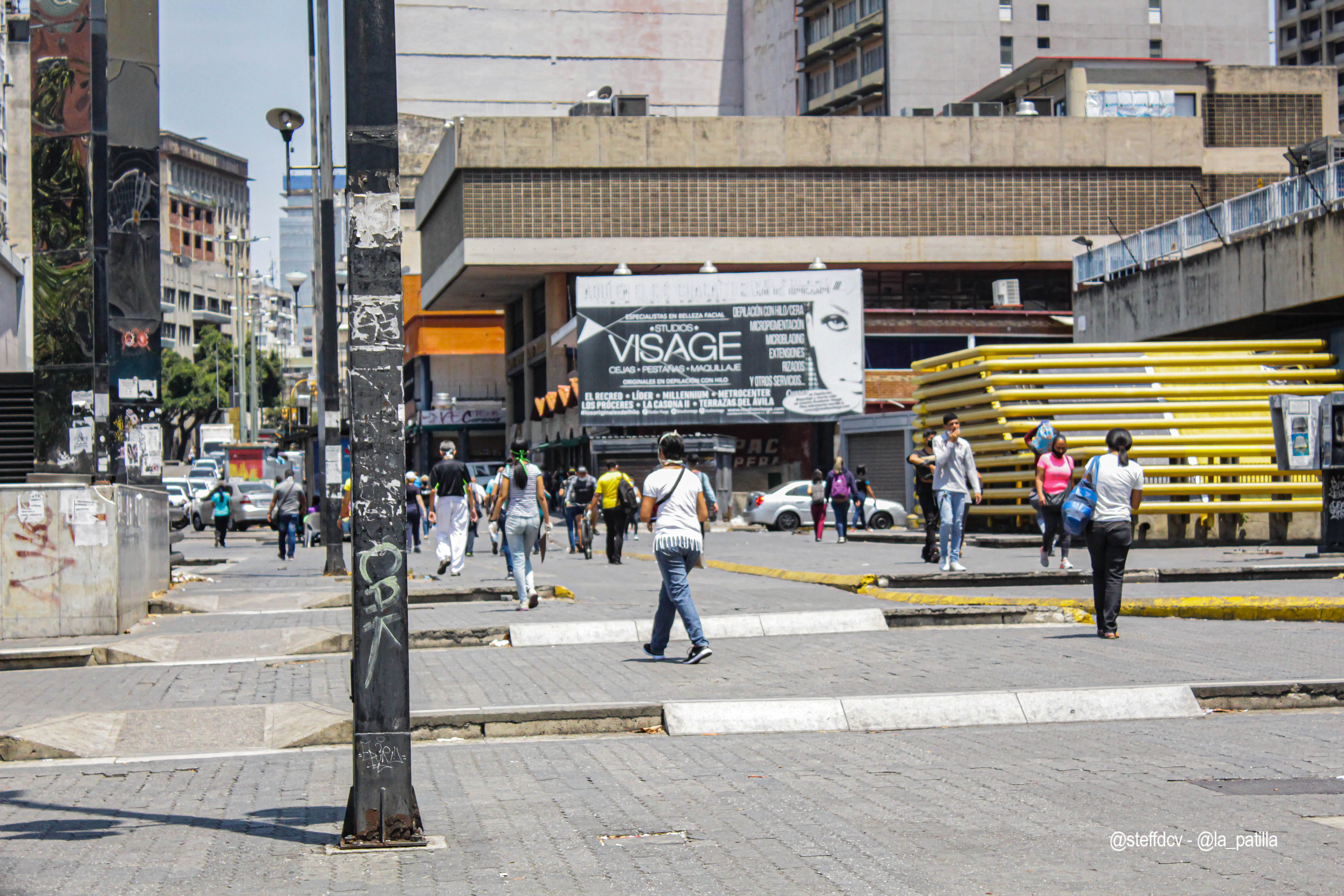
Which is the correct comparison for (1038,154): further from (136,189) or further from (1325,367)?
(136,189)

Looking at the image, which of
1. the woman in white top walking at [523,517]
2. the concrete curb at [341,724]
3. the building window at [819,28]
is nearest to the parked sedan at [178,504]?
the woman in white top walking at [523,517]

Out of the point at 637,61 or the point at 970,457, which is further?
the point at 637,61

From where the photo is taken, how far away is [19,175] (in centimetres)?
5588

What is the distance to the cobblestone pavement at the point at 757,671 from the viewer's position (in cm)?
929

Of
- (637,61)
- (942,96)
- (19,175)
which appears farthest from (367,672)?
(637,61)

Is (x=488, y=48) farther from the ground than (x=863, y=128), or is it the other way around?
(x=488, y=48)

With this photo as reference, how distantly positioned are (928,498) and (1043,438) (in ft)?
11.0

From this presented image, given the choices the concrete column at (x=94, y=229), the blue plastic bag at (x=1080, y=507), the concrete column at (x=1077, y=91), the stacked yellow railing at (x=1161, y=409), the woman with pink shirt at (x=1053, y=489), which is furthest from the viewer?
the concrete column at (x=1077, y=91)

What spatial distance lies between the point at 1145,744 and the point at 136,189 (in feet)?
45.9

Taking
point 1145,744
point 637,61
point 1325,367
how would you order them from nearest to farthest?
point 1145,744, point 1325,367, point 637,61

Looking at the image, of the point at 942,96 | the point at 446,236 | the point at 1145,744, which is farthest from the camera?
the point at 942,96

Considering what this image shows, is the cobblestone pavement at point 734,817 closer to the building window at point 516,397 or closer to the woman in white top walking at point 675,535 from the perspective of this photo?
the woman in white top walking at point 675,535

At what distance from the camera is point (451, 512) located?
1925 centimetres

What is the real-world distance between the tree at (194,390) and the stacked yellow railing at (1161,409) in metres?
74.6
